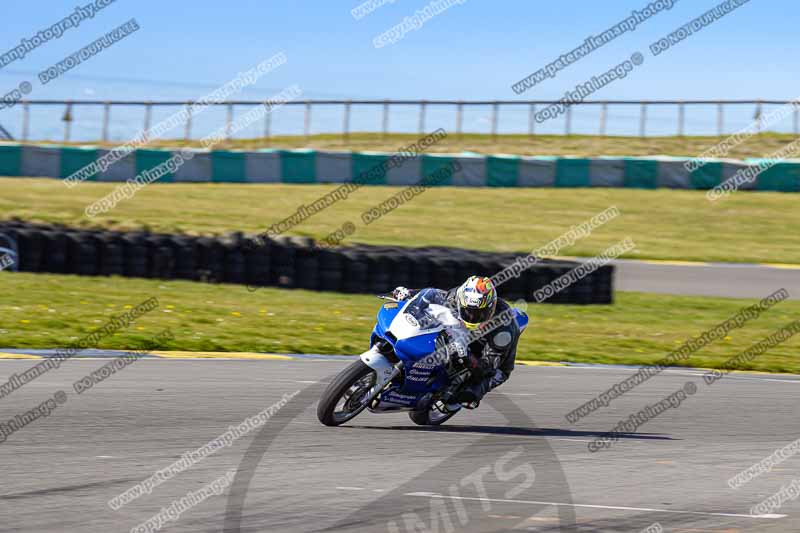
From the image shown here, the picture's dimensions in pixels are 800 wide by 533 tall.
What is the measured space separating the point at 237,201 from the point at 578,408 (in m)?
22.0

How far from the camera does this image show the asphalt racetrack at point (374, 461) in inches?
252

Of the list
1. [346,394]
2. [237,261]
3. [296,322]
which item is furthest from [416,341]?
[237,261]

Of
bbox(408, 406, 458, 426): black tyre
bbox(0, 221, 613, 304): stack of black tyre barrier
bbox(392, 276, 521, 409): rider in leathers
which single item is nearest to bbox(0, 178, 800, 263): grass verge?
bbox(0, 221, 613, 304): stack of black tyre barrier

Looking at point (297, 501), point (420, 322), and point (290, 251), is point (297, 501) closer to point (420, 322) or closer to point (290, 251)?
point (420, 322)

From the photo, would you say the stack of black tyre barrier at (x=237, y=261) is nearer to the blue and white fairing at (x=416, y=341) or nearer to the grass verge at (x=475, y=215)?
the grass verge at (x=475, y=215)

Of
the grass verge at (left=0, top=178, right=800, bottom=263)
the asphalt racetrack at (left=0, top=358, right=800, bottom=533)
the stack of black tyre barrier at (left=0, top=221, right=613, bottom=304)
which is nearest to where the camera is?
the asphalt racetrack at (left=0, top=358, right=800, bottom=533)

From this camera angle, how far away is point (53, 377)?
11.1m

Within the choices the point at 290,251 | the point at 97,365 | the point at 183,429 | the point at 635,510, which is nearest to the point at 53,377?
the point at 97,365

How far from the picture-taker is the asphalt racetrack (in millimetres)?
6402

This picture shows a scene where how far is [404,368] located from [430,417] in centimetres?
102

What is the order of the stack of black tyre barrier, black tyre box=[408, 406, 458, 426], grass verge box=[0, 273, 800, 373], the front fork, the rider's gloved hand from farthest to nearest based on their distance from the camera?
the stack of black tyre barrier
grass verge box=[0, 273, 800, 373]
black tyre box=[408, 406, 458, 426]
the rider's gloved hand
the front fork

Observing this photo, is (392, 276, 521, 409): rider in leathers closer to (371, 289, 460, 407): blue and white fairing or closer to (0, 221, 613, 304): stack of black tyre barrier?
(371, 289, 460, 407): blue and white fairing

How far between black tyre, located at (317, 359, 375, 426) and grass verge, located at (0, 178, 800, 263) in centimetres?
1666

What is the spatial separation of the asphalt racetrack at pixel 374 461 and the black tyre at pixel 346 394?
0.13m
